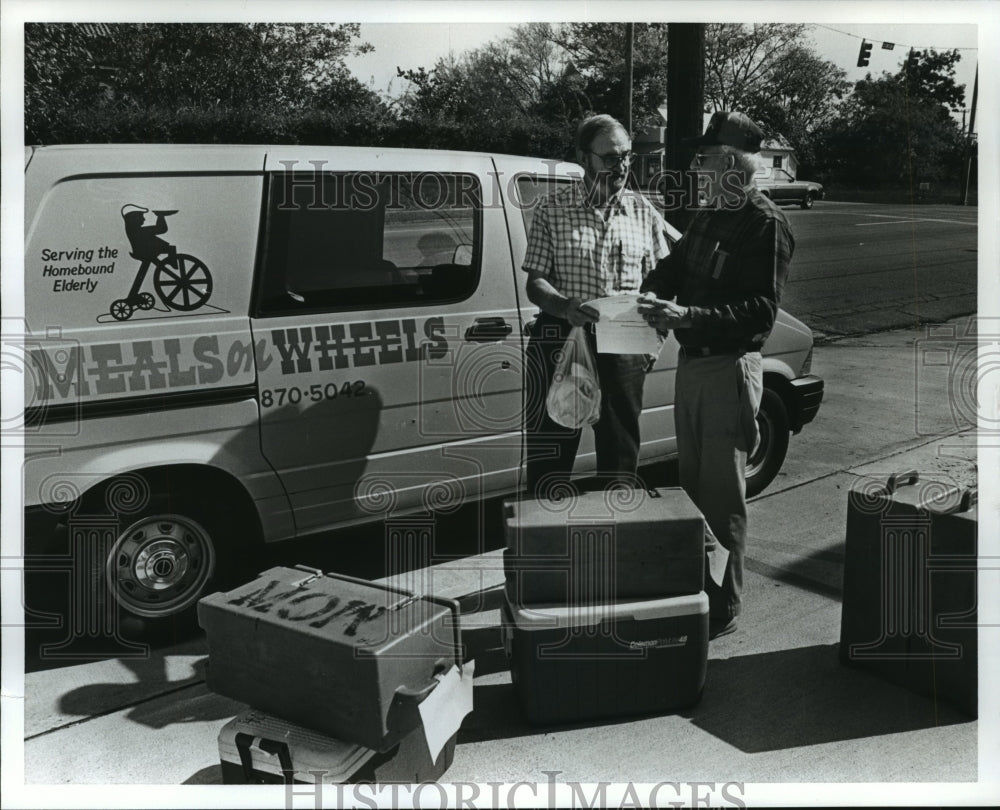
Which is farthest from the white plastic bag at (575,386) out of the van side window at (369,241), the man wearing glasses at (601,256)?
the van side window at (369,241)

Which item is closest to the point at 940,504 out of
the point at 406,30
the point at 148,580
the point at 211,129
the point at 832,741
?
the point at 832,741

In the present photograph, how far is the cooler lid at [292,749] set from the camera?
2.99 metres

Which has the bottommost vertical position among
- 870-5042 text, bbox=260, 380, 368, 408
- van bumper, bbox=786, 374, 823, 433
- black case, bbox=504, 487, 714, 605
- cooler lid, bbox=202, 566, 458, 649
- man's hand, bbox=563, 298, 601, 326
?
cooler lid, bbox=202, 566, 458, 649

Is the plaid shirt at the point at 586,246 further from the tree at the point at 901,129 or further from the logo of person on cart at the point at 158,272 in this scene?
the logo of person on cart at the point at 158,272

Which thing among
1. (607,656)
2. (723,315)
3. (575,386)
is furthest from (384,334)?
(607,656)

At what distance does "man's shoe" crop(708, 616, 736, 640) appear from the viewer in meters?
4.11

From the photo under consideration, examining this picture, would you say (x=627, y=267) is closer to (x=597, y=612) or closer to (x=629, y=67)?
(x=629, y=67)

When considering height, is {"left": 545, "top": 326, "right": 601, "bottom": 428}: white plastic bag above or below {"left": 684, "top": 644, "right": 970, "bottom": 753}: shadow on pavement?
above

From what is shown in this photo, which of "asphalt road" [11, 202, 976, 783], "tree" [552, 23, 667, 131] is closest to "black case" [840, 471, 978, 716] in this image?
"asphalt road" [11, 202, 976, 783]

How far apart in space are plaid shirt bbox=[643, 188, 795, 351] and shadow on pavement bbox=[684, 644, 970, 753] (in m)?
A: 1.24

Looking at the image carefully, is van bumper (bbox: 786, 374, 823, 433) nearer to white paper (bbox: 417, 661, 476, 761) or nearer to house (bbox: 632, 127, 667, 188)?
house (bbox: 632, 127, 667, 188)

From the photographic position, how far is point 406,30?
3766 millimetres

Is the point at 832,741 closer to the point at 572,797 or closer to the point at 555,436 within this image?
the point at 572,797

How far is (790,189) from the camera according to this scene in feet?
16.0
